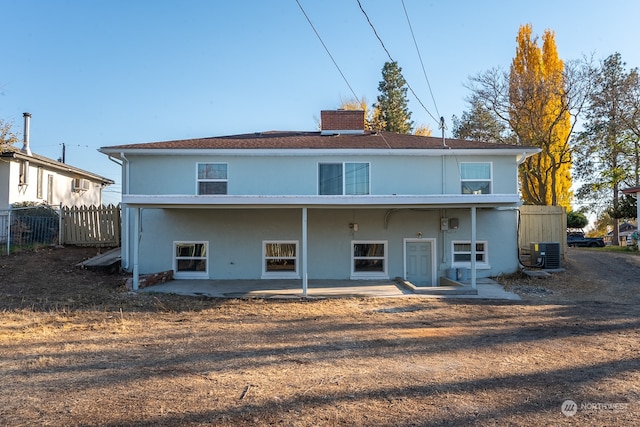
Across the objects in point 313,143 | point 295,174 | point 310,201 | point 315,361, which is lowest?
point 315,361

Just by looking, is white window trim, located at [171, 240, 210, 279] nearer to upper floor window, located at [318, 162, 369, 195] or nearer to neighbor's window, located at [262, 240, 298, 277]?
neighbor's window, located at [262, 240, 298, 277]

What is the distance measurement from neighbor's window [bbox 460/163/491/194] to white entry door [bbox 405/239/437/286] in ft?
7.25

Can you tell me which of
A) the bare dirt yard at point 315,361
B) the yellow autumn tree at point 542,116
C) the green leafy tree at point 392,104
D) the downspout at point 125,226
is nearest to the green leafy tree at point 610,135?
the yellow autumn tree at point 542,116

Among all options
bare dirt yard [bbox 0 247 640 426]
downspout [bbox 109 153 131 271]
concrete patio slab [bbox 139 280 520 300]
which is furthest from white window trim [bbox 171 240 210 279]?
bare dirt yard [bbox 0 247 640 426]

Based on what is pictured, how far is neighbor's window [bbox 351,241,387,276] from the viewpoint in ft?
47.8

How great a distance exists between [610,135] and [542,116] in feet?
14.4

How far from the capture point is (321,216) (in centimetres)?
1456

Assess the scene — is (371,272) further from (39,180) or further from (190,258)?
(39,180)

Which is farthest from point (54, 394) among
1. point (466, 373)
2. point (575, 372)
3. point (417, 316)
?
point (417, 316)

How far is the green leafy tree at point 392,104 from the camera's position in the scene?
3606 centimetres

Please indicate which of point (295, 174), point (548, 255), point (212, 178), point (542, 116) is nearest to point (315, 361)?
point (295, 174)

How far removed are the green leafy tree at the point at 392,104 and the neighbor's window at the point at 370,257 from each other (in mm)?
22518

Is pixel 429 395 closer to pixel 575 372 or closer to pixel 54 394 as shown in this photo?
pixel 575 372

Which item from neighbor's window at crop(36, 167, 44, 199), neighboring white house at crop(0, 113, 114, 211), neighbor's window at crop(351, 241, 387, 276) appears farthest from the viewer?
neighbor's window at crop(36, 167, 44, 199)
